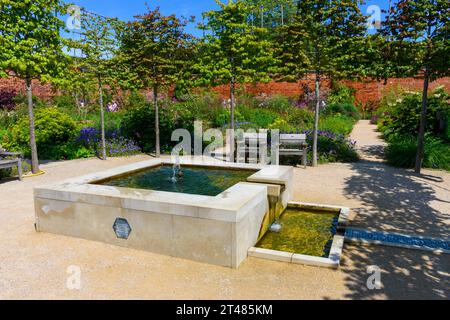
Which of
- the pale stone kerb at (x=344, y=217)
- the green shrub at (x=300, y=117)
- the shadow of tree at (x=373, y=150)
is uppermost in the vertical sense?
the green shrub at (x=300, y=117)

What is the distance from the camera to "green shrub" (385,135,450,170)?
9.63 m

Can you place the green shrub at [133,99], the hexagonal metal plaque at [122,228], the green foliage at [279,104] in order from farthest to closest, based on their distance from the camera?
1. the green foliage at [279,104]
2. the green shrub at [133,99]
3. the hexagonal metal plaque at [122,228]

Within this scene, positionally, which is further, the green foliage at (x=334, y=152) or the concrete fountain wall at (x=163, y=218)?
the green foliage at (x=334, y=152)

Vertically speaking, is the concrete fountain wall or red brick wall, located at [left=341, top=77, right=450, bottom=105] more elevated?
red brick wall, located at [left=341, top=77, right=450, bottom=105]

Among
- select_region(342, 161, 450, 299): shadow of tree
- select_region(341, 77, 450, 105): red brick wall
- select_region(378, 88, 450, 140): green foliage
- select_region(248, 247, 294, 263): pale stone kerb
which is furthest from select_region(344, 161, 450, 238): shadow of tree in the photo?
select_region(341, 77, 450, 105): red brick wall

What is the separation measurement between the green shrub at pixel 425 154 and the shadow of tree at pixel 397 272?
6.00m

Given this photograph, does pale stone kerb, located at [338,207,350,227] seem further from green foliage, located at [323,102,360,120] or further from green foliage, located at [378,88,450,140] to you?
green foliage, located at [323,102,360,120]

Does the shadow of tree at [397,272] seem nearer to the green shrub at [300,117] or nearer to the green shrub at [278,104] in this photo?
the green shrub at [300,117]

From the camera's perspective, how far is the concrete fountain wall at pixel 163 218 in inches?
165

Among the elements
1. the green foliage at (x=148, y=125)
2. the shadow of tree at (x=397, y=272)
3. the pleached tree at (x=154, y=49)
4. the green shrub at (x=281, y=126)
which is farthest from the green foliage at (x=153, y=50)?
the shadow of tree at (x=397, y=272)

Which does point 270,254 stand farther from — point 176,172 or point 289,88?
point 289,88

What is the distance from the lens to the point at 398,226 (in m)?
5.47
